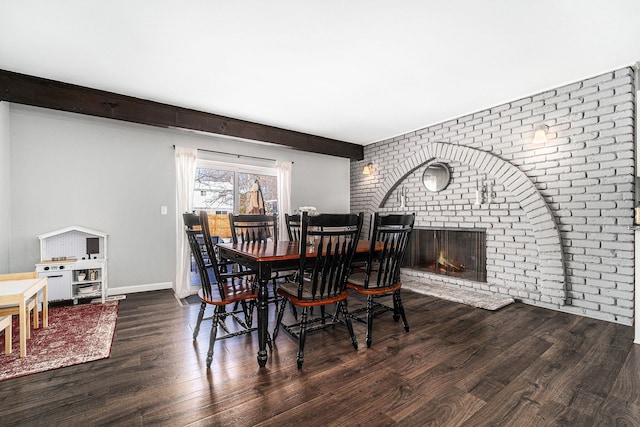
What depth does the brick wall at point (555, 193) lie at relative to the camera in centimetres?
269

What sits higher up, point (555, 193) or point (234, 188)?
point (234, 188)

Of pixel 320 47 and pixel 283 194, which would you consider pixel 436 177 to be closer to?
pixel 283 194

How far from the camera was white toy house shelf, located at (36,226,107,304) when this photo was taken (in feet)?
10.2

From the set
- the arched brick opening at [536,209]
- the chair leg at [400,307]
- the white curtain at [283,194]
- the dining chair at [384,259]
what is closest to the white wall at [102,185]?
the white curtain at [283,194]

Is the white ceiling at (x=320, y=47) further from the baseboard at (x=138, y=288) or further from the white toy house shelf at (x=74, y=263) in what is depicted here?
the baseboard at (x=138, y=288)

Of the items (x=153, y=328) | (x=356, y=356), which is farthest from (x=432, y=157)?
(x=153, y=328)

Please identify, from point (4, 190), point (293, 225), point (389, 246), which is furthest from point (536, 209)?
point (4, 190)

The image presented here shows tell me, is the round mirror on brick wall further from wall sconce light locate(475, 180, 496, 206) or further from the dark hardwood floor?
the dark hardwood floor

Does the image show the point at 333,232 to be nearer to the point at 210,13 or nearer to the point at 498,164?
the point at 210,13

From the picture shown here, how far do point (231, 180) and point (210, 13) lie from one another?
9.31 feet

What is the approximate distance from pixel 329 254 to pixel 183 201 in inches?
112

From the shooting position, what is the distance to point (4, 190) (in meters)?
3.03

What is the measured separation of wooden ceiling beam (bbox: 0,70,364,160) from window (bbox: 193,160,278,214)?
66cm

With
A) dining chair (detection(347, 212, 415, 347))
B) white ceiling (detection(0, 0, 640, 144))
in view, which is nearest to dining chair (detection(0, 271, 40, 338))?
white ceiling (detection(0, 0, 640, 144))
